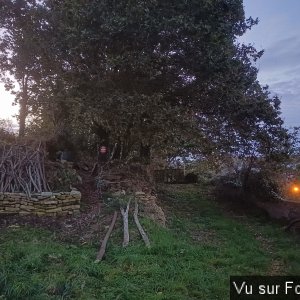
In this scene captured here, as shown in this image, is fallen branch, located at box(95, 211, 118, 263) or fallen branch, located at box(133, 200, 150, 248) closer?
fallen branch, located at box(95, 211, 118, 263)

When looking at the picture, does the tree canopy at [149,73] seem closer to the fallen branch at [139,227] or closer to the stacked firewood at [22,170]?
the stacked firewood at [22,170]

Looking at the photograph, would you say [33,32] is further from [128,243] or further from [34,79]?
[128,243]

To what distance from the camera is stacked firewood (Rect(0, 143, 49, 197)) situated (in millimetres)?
10367

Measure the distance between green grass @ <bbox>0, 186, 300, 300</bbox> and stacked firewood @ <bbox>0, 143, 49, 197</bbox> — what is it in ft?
6.63

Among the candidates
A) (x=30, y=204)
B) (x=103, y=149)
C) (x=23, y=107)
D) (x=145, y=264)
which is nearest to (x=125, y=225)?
(x=145, y=264)

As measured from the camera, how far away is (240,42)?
14.5m

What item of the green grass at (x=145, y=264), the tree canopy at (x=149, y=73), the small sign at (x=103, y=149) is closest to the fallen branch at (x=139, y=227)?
the green grass at (x=145, y=264)

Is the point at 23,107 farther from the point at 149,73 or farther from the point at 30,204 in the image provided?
the point at 30,204

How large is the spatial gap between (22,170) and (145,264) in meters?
6.30

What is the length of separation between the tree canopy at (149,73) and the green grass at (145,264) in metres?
5.19

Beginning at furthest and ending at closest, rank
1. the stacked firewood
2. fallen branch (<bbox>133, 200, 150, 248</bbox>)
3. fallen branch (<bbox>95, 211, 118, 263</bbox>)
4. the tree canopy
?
the tree canopy
the stacked firewood
fallen branch (<bbox>133, 200, 150, 248</bbox>)
fallen branch (<bbox>95, 211, 118, 263</bbox>)

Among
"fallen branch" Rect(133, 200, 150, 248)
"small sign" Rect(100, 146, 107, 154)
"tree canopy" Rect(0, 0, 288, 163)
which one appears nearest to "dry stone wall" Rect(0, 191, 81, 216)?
"fallen branch" Rect(133, 200, 150, 248)

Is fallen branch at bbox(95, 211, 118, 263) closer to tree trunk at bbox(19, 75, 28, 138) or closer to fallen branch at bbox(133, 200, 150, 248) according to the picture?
fallen branch at bbox(133, 200, 150, 248)

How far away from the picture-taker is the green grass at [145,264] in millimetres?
5324
